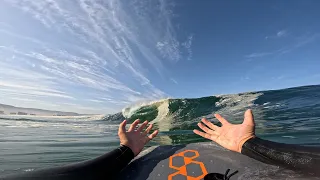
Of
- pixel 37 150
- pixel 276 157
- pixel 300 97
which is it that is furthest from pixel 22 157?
pixel 300 97

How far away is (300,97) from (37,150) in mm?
18983

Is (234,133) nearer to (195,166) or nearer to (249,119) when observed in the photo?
(249,119)

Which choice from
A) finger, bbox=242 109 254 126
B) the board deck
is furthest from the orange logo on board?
finger, bbox=242 109 254 126

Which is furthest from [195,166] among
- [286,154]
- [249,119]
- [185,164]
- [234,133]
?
[286,154]

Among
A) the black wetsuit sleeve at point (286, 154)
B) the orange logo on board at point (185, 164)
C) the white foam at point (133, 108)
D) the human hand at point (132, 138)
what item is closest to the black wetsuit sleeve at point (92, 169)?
the human hand at point (132, 138)

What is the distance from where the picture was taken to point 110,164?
2.54m

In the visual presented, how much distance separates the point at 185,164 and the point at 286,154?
3.40 feet

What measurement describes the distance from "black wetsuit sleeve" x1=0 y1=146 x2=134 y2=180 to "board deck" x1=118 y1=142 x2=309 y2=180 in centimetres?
11

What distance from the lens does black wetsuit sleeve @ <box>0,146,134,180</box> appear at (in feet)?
6.68

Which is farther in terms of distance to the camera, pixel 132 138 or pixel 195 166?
pixel 132 138

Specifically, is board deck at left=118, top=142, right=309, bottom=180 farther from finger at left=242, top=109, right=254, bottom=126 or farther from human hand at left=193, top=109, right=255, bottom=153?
finger at left=242, top=109, right=254, bottom=126

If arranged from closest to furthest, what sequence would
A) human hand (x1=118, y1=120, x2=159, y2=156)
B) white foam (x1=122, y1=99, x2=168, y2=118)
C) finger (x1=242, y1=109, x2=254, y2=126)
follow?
finger (x1=242, y1=109, x2=254, y2=126) → human hand (x1=118, y1=120, x2=159, y2=156) → white foam (x1=122, y1=99, x2=168, y2=118)

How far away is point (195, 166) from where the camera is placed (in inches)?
99.8

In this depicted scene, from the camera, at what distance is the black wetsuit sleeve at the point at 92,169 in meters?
2.04
